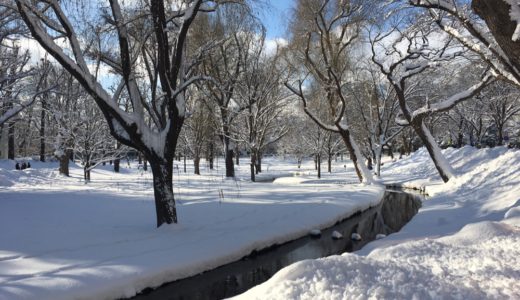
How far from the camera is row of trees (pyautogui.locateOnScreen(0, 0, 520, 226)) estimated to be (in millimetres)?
8156

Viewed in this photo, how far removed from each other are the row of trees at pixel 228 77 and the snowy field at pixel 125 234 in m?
1.19

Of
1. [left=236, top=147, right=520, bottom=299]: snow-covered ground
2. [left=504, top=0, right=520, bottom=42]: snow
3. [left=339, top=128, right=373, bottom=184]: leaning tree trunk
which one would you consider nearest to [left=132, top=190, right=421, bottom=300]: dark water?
[left=236, top=147, right=520, bottom=299]: snow-covered ground

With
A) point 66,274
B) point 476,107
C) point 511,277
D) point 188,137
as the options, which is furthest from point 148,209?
point 476,107

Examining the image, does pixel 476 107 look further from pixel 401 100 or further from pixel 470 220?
pixel 470 220

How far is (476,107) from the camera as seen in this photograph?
115ft

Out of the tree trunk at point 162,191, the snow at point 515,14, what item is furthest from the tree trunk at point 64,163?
the snow at point 515,14

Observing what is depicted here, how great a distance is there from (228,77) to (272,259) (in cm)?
1472

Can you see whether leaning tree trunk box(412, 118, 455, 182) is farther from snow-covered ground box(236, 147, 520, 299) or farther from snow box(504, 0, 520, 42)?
snow box(504, 0, 520, 42)

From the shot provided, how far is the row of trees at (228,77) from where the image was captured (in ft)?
26.8

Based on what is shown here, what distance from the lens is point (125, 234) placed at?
809 cm

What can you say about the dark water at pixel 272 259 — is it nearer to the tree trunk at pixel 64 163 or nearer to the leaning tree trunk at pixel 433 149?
the leaning tree trunk at pixel 433 149

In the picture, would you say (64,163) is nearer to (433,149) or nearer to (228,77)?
(228,77)

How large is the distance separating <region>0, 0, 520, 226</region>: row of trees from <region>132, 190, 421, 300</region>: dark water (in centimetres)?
207

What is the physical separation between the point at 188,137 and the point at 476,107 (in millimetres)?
25388
